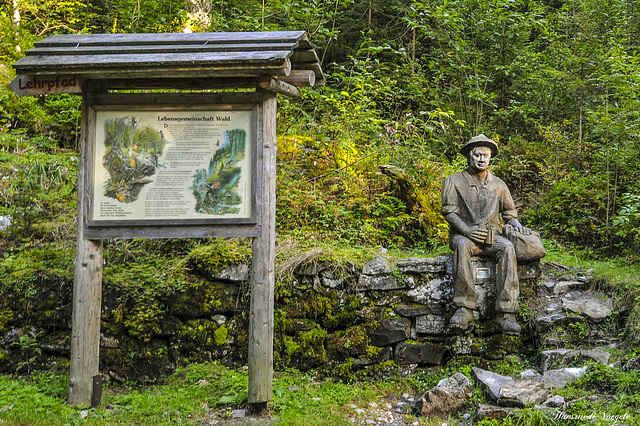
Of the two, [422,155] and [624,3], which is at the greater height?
[624,3]

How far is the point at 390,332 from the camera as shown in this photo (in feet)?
17.6

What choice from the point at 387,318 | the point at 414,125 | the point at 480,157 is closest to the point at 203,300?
the point at 387,318

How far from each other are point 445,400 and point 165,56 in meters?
3.91

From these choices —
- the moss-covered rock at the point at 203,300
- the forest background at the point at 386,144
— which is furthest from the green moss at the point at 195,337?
the forest background at the point at 386,144

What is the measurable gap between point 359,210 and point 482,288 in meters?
2.37

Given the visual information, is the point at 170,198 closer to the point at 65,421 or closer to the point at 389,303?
the point at 65,421

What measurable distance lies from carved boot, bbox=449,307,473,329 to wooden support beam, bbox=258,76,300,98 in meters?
2.83

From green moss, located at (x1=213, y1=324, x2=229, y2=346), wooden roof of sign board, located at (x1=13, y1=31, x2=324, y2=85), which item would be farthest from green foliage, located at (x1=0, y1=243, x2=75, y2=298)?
wooden roof of sign board, located at (x1=13, y1=31, x2=324, y2=85)

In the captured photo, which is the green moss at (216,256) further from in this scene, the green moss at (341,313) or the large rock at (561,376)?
the large rock at (561,376)

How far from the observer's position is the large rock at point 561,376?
169 inches

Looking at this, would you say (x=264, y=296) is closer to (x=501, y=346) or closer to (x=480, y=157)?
(x=501, y=346)

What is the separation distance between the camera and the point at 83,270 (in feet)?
14.8

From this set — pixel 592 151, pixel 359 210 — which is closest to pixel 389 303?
pixel 359 210

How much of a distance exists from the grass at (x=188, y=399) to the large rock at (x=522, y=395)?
121cm
